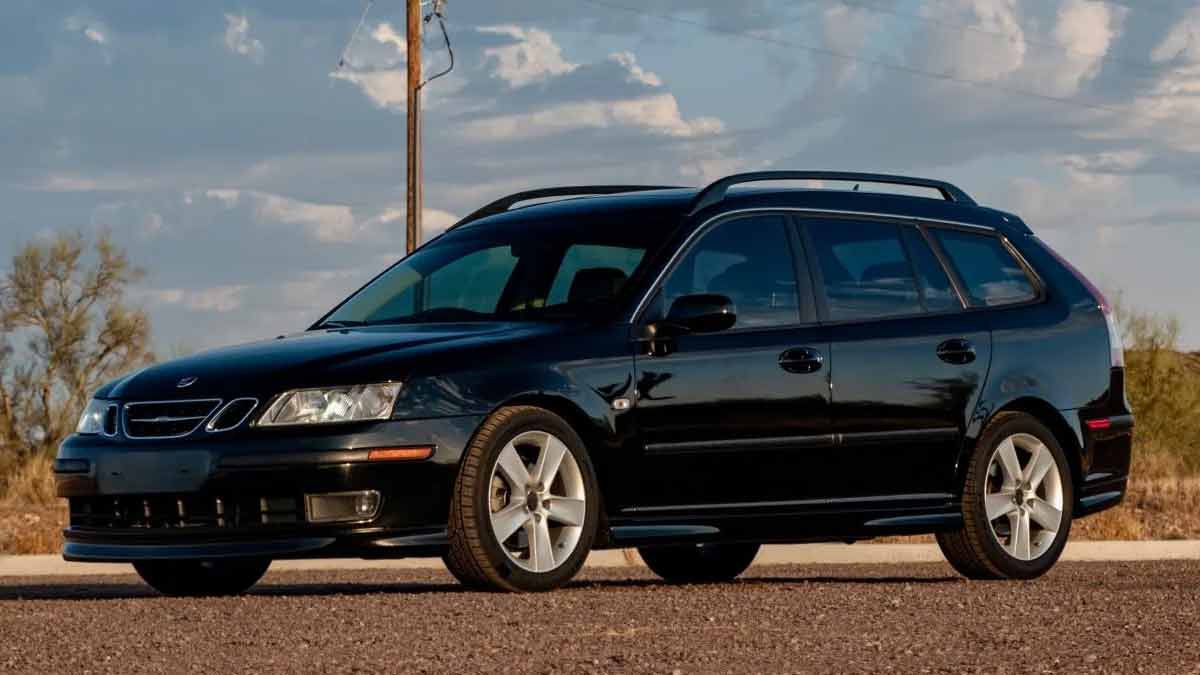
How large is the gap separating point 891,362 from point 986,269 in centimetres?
123

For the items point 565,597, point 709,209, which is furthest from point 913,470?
point 565,597

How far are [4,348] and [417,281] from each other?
3150 centimetres

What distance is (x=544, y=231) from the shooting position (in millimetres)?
10562

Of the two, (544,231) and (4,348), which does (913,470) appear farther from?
(4,348)

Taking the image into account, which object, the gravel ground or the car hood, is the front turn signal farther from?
the gravel ground

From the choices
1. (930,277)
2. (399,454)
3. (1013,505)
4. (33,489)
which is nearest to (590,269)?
(399,454)

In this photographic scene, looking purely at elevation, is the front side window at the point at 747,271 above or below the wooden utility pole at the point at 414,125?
below

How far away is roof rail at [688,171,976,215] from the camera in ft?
34.0

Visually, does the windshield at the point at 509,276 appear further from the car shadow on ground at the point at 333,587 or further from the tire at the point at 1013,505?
the tire at the point at 1013,505

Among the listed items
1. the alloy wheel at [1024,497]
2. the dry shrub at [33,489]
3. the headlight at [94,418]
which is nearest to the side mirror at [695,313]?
the alloy wheel at [1024,497]

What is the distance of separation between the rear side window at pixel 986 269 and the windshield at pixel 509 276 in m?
1.91

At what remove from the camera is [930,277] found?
11070 mm

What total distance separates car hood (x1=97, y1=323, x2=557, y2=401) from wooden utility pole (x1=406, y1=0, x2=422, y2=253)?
1873cm

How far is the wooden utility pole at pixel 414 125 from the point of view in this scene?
28.7 m
